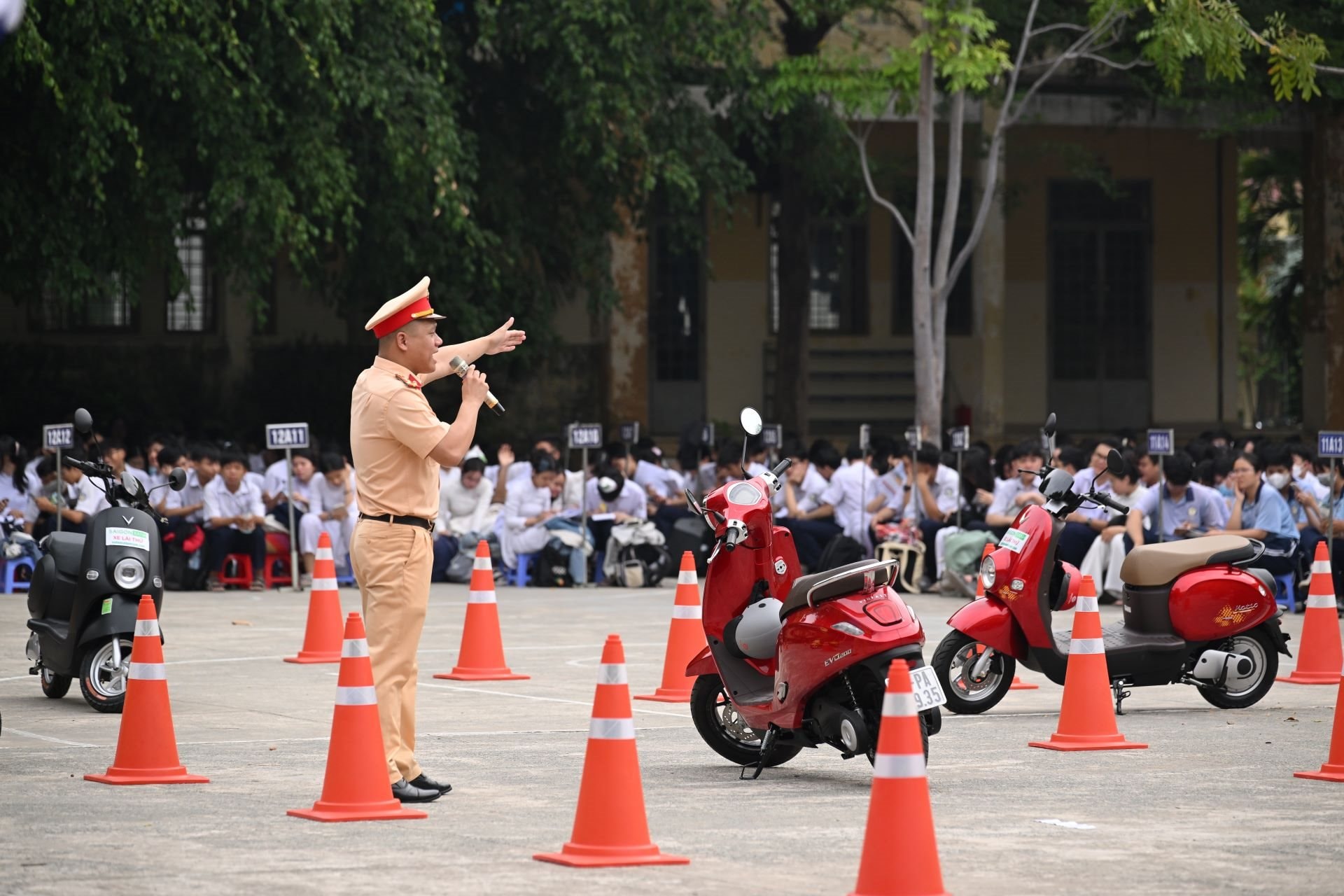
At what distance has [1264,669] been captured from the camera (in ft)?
38.5

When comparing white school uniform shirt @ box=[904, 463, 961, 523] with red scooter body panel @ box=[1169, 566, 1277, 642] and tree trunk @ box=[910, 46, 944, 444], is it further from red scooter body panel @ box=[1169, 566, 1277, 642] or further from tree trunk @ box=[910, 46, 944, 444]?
red scooter body panel @ box=[1169, 566, 1277, 642]

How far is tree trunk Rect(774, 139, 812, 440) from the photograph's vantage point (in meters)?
29.8

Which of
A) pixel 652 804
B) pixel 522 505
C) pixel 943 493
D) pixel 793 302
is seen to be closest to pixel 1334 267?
pixel 793 302

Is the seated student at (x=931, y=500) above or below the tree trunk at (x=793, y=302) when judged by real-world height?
below

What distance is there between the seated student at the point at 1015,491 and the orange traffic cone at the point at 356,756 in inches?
Result: 485

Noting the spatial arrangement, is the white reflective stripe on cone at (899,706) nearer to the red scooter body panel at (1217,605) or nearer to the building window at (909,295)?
the red scooter body panel at (1217,605)

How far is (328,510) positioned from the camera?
2122 centimetres

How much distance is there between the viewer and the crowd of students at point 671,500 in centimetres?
1869

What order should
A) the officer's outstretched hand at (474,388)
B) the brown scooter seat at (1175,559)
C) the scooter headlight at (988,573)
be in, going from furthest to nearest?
the brown scooter seat at (1175,559) → the scooter headlight at (988,573) → the officer's outstretched hand at (474,388)

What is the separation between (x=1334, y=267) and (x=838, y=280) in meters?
8.07

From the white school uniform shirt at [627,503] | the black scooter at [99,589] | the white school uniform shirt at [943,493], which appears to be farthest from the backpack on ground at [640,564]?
the black scooter at [99,589]

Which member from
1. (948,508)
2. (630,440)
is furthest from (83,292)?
(948,508)

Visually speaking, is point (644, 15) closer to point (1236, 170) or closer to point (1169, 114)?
point (1169, 114)

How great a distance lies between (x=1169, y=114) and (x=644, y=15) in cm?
1257
